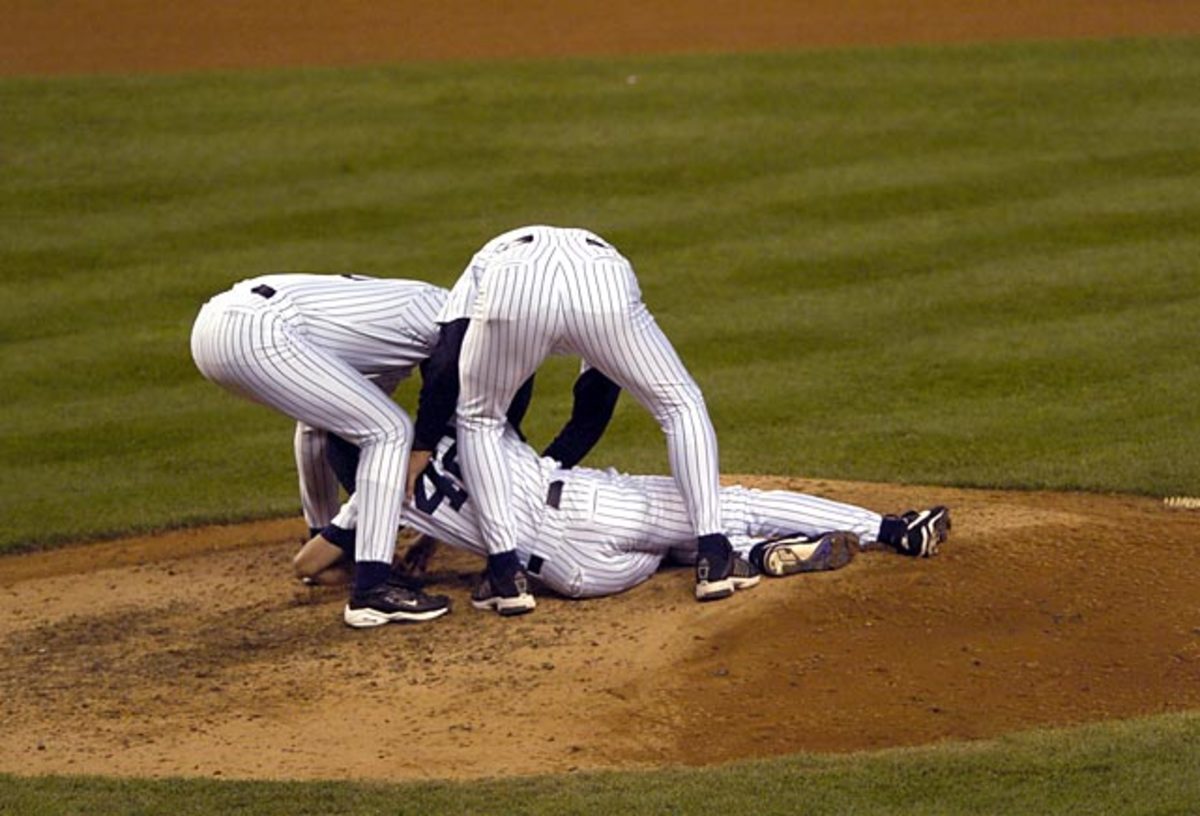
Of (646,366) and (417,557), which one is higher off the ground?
(646,366)

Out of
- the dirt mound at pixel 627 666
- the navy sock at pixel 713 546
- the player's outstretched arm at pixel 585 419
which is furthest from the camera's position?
the player's outstretched arm at pixel 585 419

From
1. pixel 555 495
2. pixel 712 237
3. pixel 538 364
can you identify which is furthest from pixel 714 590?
pixel 712 237

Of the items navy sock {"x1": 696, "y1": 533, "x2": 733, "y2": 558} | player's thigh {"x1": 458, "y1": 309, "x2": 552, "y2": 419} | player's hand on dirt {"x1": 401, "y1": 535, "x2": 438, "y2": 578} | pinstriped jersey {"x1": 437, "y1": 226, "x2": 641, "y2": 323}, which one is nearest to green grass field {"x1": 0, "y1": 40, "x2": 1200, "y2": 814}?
player's hand on dirt {"x1": 401, "y1": 535, "x2": 438, "y2": 578}

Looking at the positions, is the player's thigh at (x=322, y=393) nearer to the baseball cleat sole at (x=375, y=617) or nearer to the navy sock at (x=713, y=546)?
the baseball cleat sole at (x=375, y=617)

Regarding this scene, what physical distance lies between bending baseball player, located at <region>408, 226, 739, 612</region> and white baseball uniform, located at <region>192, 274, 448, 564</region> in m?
0.18

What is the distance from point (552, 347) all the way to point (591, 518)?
578mm

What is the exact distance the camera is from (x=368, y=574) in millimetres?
6137

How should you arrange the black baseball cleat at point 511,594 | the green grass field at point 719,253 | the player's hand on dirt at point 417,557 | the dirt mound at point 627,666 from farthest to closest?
the green grass field at point 719,253, the player's hand on dirt at point 417,557, the black baseball cleat at point 511,594, the dirt mound at point 627,666

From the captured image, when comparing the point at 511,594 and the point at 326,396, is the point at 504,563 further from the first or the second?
the point at 326,396

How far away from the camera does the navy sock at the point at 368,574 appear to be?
20.1 feet

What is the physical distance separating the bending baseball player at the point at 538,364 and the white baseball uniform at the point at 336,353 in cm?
18

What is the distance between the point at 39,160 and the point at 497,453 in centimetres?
773

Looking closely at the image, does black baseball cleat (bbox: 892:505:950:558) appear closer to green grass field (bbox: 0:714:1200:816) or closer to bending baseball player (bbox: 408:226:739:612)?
bending baseball player (bbox: 408:226:739:612)

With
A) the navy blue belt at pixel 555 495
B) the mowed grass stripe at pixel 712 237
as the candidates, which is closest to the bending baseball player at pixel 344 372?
the navy blue belt at pixel 555 495
